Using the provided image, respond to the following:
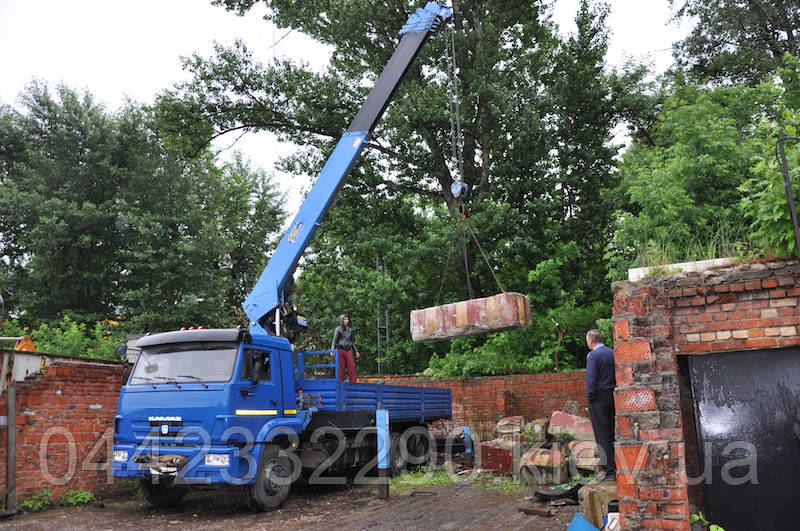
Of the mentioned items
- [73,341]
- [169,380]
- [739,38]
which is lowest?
[169,380]

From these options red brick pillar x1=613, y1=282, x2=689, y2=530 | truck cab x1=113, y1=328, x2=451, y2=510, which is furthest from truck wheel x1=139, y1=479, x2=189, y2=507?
red brick pillar x1=613, y1=282, x2=689, y2=530

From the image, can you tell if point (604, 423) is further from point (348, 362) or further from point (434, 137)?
point (434, 137)

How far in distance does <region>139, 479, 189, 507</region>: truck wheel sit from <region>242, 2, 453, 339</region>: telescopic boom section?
8.50 ft

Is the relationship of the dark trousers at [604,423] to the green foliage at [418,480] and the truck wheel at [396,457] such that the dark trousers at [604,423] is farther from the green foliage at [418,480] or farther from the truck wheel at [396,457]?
the truck wheel at [396,457]

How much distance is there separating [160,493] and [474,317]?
5.27 metres

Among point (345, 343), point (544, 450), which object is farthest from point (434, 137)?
point (544, 450)

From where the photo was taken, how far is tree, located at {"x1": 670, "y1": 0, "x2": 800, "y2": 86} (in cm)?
1845

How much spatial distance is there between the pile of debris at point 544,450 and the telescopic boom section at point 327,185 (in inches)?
178

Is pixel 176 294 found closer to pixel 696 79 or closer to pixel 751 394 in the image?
pixel 696 79

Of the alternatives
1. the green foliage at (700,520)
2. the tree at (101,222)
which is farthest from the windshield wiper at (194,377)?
the tree at (101,222)

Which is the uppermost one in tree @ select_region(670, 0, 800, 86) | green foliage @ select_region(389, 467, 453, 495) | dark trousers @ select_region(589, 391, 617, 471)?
tree @ select_region(670, 0, 800, 86)

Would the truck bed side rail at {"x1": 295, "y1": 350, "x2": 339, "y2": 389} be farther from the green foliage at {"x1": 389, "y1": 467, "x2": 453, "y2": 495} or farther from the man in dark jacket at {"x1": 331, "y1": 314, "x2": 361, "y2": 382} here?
the green foliage at {"x1": 389, "y1": 467, "x2": 453, "y2": 495}

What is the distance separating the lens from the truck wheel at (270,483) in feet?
28.5

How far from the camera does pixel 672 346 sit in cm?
539
